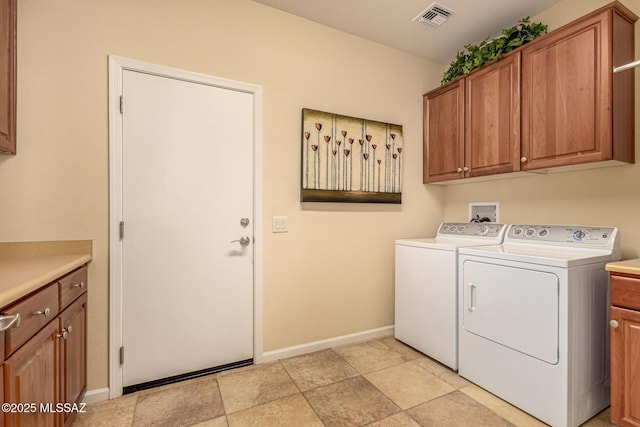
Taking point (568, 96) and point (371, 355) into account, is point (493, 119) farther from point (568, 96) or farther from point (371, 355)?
point (371, 355)

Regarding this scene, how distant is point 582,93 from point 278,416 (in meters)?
2.64

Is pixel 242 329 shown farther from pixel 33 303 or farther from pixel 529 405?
pixel 529 405

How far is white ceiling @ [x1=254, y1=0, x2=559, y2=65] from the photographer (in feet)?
7.30

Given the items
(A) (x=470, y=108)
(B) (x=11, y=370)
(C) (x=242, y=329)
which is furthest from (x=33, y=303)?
(A) (x=470, y=108)

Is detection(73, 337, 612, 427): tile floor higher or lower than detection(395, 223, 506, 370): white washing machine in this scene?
lower

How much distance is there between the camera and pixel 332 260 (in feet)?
8.36

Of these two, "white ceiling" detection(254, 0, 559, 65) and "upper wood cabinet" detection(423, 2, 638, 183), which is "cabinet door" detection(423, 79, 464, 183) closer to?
"upper wood cabinet" detection(423, 2, 638, 183)

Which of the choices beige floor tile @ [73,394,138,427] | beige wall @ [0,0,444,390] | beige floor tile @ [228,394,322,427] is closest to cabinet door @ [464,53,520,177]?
beige wall @ [0,0,444,390]

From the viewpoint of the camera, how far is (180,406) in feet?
5.73

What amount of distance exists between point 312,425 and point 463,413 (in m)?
0.86

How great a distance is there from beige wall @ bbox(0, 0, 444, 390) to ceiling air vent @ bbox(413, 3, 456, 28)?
447 millimetres

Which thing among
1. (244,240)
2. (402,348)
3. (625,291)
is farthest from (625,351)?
(244,240)

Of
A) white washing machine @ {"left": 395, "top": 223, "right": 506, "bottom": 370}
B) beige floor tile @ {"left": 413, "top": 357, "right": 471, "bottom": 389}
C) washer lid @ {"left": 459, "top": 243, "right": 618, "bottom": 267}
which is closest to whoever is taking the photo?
washer lid @ {"left": 459, "top": 243, "right": 618, "bottom": 267}

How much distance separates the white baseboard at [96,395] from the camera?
1761 millimetres
